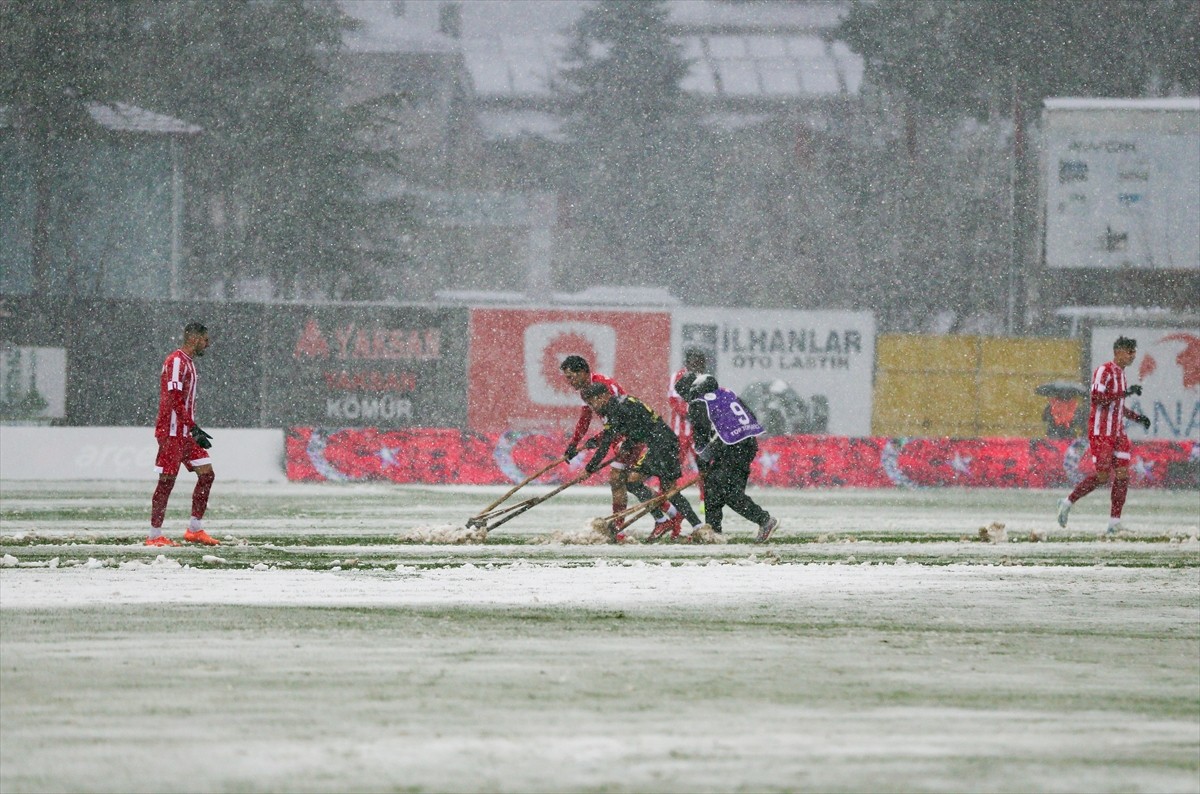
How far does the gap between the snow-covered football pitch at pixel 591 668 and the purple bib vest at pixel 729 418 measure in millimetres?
1054

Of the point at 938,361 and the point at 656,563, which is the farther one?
the point at 938,361

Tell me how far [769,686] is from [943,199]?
173 feet

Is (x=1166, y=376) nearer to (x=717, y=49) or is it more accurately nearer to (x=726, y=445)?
(x=726, y=445)

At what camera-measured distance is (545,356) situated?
3528 centimetres

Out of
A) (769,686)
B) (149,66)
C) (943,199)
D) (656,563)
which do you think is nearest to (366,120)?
(149,66)

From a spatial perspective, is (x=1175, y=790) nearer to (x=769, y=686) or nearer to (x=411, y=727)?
(x=769, y=686)

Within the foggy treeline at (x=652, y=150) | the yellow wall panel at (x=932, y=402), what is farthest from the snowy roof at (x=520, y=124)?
the yellow wall panel at (x=932, y=402)

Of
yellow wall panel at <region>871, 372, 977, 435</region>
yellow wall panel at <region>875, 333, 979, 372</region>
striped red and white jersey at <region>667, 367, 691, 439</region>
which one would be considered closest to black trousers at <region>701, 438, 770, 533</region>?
striped red and white jersey at <region>667, 367, 691, 439</region>

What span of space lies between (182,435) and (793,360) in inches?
883

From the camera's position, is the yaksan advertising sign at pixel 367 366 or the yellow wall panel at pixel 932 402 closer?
the yaksan advertising sign at pixel 367 366

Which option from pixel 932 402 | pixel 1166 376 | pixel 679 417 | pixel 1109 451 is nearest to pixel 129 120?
pixel 932 402

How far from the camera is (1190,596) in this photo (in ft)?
36.7

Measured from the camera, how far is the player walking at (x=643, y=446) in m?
15.0

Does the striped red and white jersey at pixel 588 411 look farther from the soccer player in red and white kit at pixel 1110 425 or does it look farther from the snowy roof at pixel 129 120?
the snowy roof at pixel 129 120
